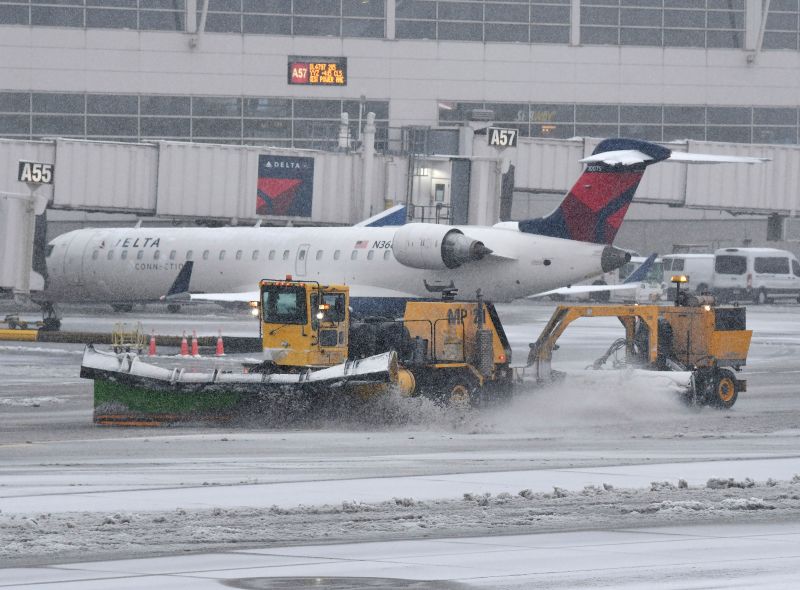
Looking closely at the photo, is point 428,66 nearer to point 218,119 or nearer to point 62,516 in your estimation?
point 218,119

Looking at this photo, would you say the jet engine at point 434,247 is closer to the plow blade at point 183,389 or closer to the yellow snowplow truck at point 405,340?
the yellow snowplow truck at point 405,340

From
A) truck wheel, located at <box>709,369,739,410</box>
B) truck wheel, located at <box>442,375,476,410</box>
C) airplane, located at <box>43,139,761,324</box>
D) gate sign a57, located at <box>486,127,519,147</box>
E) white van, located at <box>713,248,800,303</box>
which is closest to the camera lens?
truck wheel, located at <box>442,375,476,410</box>

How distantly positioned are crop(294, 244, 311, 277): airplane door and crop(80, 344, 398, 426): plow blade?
1825cm

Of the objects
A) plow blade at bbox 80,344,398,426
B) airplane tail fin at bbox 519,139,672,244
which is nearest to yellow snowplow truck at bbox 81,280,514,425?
plow blade at bbox 80,344,398,426

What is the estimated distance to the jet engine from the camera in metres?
34.5

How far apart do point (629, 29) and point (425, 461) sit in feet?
194

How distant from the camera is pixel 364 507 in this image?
12.8 m

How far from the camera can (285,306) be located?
22.9 meters

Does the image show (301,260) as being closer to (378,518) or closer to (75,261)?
(75,261)

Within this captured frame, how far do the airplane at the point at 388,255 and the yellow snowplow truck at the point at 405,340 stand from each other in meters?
8.58

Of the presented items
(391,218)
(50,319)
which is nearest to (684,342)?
(391,218)

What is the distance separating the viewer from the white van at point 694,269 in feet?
226

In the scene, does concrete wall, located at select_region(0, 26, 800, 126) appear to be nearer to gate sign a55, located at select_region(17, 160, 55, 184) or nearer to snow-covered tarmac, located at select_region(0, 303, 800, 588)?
gate sign a55, located at select_region(17, 160, 55, 184)

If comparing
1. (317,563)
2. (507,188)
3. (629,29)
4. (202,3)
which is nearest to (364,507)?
(317,563)
